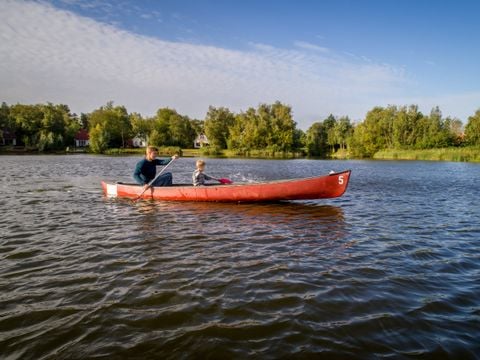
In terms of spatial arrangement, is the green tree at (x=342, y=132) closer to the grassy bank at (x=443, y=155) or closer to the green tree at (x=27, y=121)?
the grassy bank at (x=443, y=155)

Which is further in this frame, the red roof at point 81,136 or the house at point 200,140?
the house at point 200,140

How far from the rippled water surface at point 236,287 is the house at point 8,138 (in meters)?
87.0

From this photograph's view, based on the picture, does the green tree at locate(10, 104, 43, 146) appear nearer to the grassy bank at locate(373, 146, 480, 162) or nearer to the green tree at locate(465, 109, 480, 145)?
the grassy bank at locate(373, 146, 480, 162)

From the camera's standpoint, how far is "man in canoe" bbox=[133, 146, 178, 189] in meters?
12.5

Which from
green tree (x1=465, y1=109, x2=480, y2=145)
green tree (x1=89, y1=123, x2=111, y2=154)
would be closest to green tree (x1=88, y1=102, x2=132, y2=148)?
green tree (x1=89, y1=123, x2=111, y2=154)

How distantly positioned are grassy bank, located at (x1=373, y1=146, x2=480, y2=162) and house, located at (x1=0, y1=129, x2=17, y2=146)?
A: 86.0m

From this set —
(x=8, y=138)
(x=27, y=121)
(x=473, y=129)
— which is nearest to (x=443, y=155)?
(x=473, y=129)

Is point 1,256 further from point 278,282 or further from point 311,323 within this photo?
point 311,323

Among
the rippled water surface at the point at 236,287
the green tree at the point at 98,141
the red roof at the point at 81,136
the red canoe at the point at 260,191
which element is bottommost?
→ the rippled water surface at the point at 236,287

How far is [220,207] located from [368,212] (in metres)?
5.16

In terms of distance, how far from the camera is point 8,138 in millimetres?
80688

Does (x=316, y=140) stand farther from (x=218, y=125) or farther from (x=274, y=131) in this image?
(x=218, y=125)

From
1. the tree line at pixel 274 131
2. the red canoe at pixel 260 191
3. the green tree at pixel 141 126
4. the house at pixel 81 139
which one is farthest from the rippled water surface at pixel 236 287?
the green tree at pixel 141 126

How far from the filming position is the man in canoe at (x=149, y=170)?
12.5m
